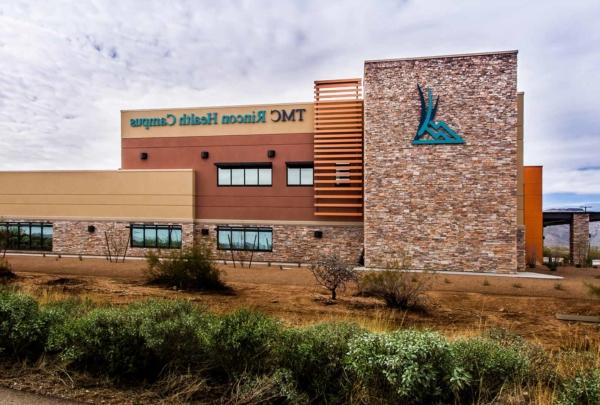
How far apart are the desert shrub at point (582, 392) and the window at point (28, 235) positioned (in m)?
27.8

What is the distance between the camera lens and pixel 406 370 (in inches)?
136

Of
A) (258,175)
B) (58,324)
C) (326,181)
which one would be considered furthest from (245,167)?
(58,324)

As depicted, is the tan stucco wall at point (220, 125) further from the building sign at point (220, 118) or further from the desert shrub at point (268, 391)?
the desert shrub at point (268, 391)

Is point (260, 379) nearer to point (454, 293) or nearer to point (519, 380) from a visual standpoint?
point (519, 380)

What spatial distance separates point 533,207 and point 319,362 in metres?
23.1

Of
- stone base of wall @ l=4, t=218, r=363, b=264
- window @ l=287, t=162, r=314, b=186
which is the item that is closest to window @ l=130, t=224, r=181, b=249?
stone base of wall @ l=4, t=218, r=363, b=264

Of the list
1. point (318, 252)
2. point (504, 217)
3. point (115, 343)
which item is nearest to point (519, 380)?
point (115, 343)

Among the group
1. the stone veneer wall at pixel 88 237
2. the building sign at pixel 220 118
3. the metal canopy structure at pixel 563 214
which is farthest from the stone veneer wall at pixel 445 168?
the stone veneer wall at pixel 88 237

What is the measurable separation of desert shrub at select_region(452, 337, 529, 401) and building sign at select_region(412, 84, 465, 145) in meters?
15.1

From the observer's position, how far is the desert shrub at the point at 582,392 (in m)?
3.32

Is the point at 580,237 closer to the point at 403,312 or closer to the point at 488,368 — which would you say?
the point at 403,312

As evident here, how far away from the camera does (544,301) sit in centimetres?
1077

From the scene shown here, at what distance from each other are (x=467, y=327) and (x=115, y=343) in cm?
656

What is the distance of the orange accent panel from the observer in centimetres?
2205
